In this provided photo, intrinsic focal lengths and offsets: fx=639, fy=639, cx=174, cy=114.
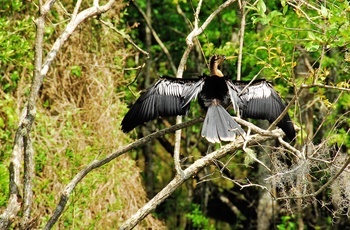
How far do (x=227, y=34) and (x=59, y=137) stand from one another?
4188mm

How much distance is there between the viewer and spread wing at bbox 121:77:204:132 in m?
5.57

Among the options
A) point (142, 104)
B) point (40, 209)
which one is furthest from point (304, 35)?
point (40, 209)

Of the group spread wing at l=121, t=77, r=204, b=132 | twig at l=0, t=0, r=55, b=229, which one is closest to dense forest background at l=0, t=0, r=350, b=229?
twig at l=0, t=0, r=55, b=229

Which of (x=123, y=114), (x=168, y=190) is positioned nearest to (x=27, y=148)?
(x=168, y=190)

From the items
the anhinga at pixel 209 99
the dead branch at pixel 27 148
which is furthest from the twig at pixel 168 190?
the dead branch at pixel 27 148

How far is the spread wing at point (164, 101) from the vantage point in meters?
5.57

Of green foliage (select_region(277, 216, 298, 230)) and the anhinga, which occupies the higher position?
the anhinga

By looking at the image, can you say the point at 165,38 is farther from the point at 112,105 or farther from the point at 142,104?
the point at 142,104

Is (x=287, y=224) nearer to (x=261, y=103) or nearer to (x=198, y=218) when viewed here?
(x=198, y=218)

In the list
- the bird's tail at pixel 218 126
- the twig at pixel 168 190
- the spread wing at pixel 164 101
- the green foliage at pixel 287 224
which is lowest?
the green foliage at pixel 287 224

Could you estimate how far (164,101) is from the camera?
564 cm

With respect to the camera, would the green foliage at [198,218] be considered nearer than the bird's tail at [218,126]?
No

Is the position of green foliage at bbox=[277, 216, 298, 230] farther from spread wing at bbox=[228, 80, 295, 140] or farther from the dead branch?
the dead branch

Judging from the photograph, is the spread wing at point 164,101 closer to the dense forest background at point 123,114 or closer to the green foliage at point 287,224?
the dense forest background at point 123,114
